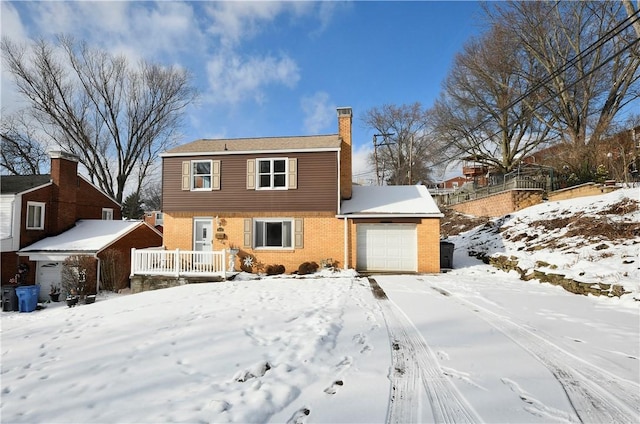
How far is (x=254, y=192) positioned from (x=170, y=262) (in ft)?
14.6

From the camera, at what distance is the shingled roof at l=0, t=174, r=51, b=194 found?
15110 mm

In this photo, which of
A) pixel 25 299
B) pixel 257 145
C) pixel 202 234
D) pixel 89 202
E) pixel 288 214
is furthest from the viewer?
pixel 89 202

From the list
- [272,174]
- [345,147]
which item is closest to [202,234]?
[272,174]

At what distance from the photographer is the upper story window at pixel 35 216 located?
15.3 meters

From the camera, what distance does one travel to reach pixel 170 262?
11.9 metres

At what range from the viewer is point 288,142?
14172mm

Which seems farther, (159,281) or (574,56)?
(574,56)

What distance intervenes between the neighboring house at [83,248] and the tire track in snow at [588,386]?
1663 centimetres

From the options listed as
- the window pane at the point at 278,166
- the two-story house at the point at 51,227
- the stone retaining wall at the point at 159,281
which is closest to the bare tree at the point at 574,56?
the window pane at the point at 278,166

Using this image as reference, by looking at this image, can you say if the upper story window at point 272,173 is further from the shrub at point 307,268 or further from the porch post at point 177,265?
the porch post at point 177,265

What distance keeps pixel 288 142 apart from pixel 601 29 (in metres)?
22.5

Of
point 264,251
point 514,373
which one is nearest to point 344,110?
point 264,251

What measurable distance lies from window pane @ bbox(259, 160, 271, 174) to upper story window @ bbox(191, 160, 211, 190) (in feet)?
8.01

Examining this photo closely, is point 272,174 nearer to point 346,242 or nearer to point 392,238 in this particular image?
point 346,242
